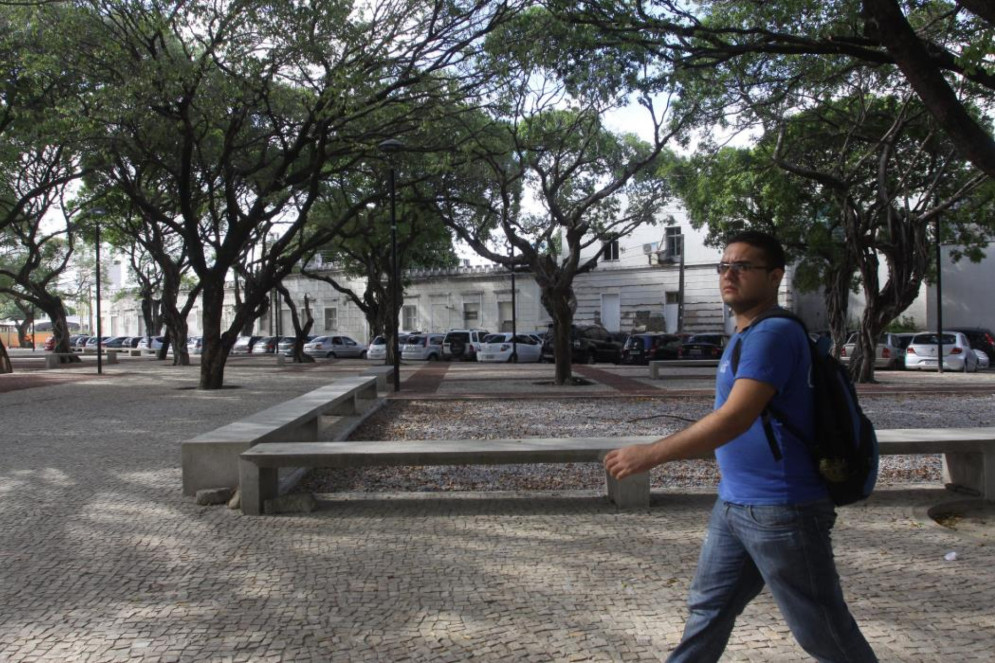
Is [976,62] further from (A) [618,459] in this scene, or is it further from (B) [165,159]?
(B) [165,159]

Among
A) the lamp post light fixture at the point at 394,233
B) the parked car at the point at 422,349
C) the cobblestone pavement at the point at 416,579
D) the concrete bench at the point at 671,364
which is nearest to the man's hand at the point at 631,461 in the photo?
the cobblestone pavement at the point at 416,579

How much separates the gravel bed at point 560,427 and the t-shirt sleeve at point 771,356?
4834 millimetres

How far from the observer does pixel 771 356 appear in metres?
2.15

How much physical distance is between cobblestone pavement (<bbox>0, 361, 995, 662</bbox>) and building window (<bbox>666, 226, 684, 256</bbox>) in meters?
36.0

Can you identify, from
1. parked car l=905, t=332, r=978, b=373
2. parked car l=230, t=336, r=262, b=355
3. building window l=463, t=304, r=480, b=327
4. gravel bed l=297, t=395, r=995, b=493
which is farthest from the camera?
building window l=463, t=304, r=480, b=327

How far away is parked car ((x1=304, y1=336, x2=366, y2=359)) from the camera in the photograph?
41.4m

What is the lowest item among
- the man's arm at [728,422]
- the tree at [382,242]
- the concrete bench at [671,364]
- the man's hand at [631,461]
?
the concrete bench at [671,364]

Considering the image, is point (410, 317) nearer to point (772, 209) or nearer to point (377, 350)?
point (377, 350)

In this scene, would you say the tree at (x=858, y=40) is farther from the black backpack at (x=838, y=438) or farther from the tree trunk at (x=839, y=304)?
the tree trunk at (x=839, y=304)

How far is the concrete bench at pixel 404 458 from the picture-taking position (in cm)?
583

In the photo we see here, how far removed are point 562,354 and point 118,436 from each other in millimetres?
10705

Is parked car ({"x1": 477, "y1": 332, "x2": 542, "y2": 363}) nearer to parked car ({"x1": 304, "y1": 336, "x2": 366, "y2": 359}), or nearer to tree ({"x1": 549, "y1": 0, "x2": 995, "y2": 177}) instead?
parked car ({"x1": 304, "y1": 336, "x2": 366, "y2": 359})

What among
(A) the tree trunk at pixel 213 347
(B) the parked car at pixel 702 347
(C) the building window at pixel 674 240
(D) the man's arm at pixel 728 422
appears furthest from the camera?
(C) the building window at pixel 674 240

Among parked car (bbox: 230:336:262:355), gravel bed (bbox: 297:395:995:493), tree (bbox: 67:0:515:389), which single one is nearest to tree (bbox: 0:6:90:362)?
tree (bbox: 67:0:515:389)
